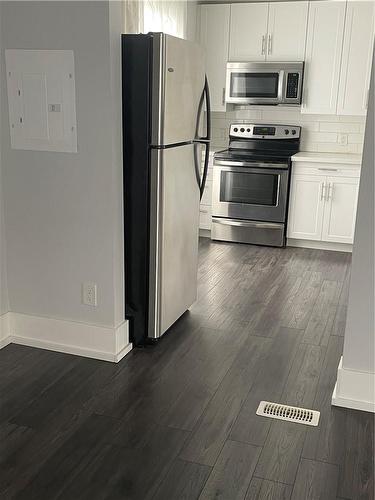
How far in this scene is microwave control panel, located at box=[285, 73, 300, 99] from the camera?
5.65m

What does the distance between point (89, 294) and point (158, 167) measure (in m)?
0.81

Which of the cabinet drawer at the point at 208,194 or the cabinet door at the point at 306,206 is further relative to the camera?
the cabinet drawer at the point at 208,194

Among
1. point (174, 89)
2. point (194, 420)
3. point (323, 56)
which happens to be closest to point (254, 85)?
point (323, 56)

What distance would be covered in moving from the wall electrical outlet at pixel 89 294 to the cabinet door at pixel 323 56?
11.5 feet

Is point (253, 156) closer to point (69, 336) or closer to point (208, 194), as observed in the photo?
point (208, 194)

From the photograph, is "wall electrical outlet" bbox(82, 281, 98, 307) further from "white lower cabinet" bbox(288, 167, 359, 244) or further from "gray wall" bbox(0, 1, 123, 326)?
"white lower cabinet" bbox(288, 167, 359, 244)

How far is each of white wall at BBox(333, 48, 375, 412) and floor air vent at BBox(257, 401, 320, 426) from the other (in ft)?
0.57

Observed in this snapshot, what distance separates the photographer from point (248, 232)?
5840mm

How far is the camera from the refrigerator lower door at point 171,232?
10.5 feet

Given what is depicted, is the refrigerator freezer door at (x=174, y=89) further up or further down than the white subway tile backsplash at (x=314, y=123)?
further up

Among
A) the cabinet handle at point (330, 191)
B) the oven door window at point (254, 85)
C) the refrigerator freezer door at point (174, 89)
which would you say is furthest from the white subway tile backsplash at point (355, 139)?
the refrigerator freezer door at point (174, 89)

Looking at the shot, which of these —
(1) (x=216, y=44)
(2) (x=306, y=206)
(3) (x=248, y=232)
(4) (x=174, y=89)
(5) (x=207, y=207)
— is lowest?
(3) (x=248, y=232)

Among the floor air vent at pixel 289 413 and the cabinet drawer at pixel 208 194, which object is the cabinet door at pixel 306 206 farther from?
the floor air vent at pixel 289 413

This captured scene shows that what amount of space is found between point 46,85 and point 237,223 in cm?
314
